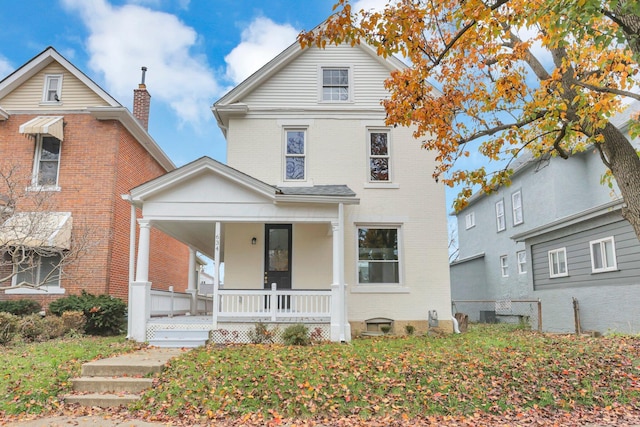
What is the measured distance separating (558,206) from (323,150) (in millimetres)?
10880

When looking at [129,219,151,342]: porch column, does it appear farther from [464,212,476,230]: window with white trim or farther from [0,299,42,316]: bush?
[464,212,476,230]: window with white trim

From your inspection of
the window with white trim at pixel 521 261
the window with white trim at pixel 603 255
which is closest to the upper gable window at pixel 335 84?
the window with white trim at pixel 603 255

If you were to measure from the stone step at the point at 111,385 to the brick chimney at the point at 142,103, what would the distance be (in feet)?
39.2

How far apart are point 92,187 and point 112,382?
870 cm

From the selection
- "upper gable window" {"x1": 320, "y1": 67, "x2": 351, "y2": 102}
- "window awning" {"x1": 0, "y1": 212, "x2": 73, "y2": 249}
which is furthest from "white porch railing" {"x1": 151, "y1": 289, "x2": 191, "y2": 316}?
"upper gable window" {"x1": 320, "y1": 67, "x2": 351, "y2": 102}

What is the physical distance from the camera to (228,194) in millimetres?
11031

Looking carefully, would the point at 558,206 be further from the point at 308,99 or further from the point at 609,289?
the point at 308,99

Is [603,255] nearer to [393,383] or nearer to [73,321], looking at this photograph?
[393,383]

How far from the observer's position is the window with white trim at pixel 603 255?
13.0 meters

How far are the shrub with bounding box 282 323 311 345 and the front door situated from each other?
2413 mm

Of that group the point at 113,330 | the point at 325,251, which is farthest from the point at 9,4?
the point at 325,251

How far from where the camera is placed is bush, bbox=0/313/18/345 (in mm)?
10164

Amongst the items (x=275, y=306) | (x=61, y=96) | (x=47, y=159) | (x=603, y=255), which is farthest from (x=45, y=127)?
(x=603, y=255)

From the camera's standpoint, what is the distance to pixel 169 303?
12867 millimetres
